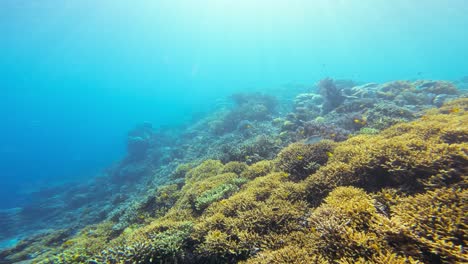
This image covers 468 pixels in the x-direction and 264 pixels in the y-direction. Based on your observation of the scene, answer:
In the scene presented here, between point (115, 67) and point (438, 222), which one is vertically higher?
point (115, 67)

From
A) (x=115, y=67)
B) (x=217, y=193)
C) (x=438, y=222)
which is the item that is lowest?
(x=217, y=193)

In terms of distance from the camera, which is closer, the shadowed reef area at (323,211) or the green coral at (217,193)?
the shadowed reef area at (323,211)

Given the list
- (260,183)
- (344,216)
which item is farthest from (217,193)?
(344,216)

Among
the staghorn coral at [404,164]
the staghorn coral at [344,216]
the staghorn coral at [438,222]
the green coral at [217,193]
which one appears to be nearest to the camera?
the staghorn coral at [438,222]

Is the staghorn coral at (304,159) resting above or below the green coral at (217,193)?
above

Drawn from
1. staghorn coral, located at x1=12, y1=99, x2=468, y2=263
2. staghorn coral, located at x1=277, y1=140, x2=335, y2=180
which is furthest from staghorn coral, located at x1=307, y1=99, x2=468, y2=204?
staghorn coral, located at x1=277, y1=140, x2=335, y2=180

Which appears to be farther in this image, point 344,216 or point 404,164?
point 404,164

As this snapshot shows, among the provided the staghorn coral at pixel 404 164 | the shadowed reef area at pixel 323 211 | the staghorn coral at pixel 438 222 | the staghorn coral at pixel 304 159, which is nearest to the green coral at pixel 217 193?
the shadowed reef area at pixel 323 211

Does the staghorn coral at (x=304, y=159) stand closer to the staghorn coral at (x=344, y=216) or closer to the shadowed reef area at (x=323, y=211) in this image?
the shadowed reef area at (x=323, y=211)

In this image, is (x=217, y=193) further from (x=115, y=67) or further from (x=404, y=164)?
(x=115, y=67)

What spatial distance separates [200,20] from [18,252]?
415ft

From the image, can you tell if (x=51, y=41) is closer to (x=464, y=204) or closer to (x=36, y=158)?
(x=36, y=158)

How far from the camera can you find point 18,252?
404 inches

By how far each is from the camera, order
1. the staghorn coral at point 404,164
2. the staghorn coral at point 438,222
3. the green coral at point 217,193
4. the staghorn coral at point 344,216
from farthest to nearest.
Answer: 1. the green coral at point 217,193
2. the staghorn coral at point 404,164
3. the staghorn coral at point 344,216
4. the staghorn coral at point 438,222
